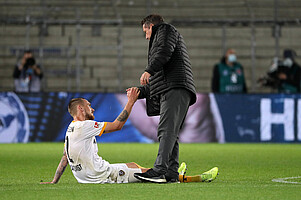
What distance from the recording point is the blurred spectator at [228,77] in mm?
16891

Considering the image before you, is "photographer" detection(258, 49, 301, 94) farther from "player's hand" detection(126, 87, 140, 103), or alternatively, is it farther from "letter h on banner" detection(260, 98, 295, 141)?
"player's hand" detection(126, 87, 140, 103)

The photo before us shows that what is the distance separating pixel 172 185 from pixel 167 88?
3.52 feet

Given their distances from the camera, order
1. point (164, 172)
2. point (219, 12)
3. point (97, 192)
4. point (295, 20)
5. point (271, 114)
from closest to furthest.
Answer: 1. point (97, 192)
2. point (164, 172)
3. point (271, 114)
4. point (295, 20)
5. point (219, 12)

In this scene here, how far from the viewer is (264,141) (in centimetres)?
1625

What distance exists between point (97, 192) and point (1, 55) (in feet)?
45.5

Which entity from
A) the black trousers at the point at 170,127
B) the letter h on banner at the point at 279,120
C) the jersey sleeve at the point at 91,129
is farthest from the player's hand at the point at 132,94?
the letter h on banner at the point at 279,120

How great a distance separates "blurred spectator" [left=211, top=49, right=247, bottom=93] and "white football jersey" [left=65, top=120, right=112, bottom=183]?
34.3 feet

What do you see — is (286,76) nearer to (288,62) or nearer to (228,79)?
(288,62)

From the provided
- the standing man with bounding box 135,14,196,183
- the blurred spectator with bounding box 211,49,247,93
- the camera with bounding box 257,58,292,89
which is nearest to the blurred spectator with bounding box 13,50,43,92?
the blurred spectator with bounding box 211,49,247,93

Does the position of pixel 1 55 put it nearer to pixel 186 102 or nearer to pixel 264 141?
pixel 264 141

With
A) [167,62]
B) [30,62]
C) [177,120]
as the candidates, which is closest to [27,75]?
[30,62]

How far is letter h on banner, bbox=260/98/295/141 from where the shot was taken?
16109 millimetres

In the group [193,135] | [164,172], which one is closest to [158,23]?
[164,172]

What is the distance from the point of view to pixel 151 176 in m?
6.72
